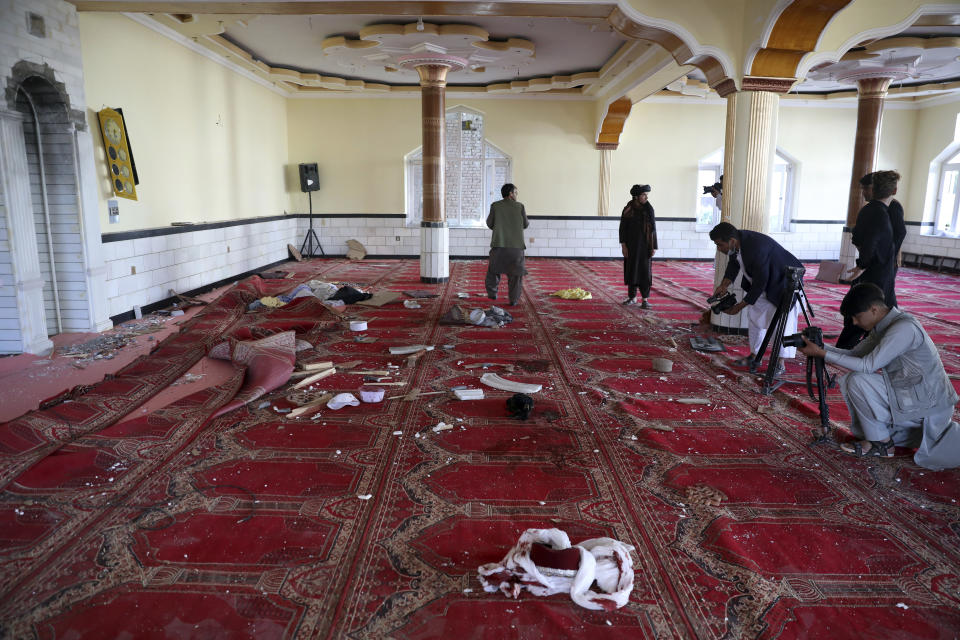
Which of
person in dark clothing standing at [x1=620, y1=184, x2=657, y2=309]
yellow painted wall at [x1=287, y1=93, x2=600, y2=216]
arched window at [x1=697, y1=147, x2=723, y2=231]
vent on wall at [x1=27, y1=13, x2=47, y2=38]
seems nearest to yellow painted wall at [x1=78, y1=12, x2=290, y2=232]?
vent on wall at [x1=27, y1=13, x2=47, y2=38]

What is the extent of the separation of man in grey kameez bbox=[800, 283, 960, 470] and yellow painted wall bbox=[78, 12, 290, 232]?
659 centimetres

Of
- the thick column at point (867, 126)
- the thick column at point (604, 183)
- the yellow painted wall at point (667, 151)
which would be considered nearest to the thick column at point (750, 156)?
the thick column at point (867, 126)

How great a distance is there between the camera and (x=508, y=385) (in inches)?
179

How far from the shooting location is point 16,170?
5320 mm

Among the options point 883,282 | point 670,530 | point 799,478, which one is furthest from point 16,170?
point 883,282

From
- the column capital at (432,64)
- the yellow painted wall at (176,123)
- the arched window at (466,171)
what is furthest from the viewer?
the arched window at (466,171)

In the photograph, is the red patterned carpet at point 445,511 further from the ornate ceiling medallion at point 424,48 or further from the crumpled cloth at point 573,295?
the ornate ceiling medallion at point 424,48

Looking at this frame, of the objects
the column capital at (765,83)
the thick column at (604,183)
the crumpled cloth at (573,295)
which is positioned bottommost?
the crumpled cloth at (573,295)

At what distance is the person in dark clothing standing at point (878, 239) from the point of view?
183 inches

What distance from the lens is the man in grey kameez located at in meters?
3.14

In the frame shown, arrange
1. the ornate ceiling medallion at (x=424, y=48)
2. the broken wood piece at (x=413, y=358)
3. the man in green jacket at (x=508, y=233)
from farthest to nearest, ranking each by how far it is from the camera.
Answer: the ornate ceiling medallion at (x=424, y=48), the man in green jacket at (x=508, y=233), the broken wood piece at (x=413, y=358)

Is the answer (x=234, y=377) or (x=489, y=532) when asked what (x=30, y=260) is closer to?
(x=234, y=377)

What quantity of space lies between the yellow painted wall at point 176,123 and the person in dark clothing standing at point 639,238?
5.40 meters

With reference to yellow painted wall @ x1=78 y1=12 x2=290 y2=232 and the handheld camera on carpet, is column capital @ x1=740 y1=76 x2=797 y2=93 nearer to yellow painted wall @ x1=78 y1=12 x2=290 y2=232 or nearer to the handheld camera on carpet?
the handheld camera on carpet
